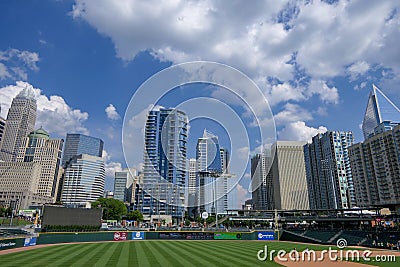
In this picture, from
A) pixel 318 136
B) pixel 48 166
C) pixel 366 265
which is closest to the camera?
pixel 366 265

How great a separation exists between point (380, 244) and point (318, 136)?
89.4 m

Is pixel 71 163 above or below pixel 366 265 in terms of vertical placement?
above

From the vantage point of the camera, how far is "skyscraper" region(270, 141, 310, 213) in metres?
115

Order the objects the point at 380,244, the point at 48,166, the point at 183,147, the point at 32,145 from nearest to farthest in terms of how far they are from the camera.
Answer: the point at 183,147 < the point at 380,244 < the point at 48,166 < the point at 32,145

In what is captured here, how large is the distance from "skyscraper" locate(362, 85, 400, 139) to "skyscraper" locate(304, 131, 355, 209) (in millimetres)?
21054

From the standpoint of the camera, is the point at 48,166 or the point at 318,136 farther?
the point at 48,166

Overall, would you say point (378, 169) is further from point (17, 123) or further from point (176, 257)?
point (17, 123)

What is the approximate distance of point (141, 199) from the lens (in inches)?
4788

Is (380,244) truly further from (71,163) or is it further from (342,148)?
(71,163)

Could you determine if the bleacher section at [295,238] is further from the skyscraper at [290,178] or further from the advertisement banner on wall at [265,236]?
the skyscraper at [290,178]

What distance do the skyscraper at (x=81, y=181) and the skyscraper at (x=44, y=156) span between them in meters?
6.04

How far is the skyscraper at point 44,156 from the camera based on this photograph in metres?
140

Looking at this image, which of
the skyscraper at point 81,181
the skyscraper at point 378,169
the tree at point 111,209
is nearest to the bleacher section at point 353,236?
the skyscraper at point 378,169

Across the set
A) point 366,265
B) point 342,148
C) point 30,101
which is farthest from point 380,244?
point 30,101
